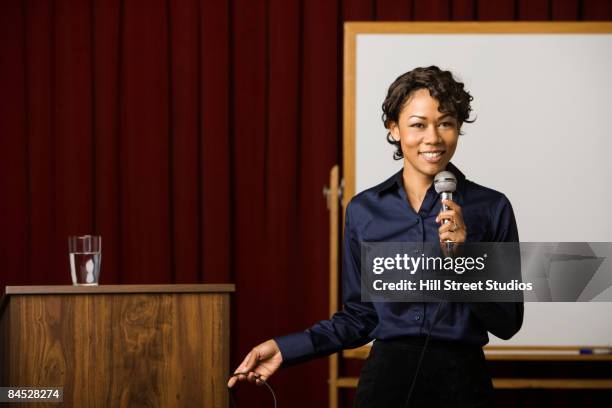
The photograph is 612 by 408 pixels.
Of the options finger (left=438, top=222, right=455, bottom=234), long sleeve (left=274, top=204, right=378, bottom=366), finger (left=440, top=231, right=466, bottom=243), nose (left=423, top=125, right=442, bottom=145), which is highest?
nose (left=423, top=125, right=442, bottom=145)

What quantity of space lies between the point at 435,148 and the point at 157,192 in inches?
58.9

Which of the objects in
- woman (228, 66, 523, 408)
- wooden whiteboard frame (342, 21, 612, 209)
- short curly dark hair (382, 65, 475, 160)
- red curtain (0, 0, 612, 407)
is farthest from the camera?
red curtain (0, 0, 612, 407)

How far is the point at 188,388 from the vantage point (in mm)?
1996

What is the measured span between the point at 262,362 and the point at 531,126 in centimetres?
147

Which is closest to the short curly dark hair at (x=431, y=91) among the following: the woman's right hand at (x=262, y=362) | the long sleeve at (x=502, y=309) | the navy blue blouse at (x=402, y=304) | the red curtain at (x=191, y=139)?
the navy blue blouse at (x=402, y=304)

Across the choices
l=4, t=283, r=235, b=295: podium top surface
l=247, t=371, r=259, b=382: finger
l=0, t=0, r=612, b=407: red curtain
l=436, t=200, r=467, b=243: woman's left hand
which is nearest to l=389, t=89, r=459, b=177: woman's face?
l=436, t=200, r=467, b=243: woman's left hand

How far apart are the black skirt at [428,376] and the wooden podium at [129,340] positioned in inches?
18.7

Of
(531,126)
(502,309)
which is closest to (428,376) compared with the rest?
(502,309)

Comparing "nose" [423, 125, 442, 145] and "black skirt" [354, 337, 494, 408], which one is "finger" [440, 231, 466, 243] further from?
"nose" [423, 125, 442, 145]

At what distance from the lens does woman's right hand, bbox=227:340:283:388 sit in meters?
1.54

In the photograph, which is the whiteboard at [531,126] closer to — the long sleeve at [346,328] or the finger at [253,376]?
the long sleeve at [346,328]

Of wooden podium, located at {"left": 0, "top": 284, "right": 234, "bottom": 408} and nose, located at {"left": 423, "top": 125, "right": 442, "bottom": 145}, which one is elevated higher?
nose, located at {"left": 423, "top": 125, "right": 442, "bottom": 145}

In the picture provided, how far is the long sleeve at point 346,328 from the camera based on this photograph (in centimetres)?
161

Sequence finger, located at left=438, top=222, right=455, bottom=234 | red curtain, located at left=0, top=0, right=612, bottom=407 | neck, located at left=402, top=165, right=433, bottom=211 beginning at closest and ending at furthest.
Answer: finger, located at left=438, top=222, right=455, bottom=234 < neck, located at left=402, top=165, right=433, bottom=211 < red curtain, located at left=0, top=0, right=612, bottom=407
